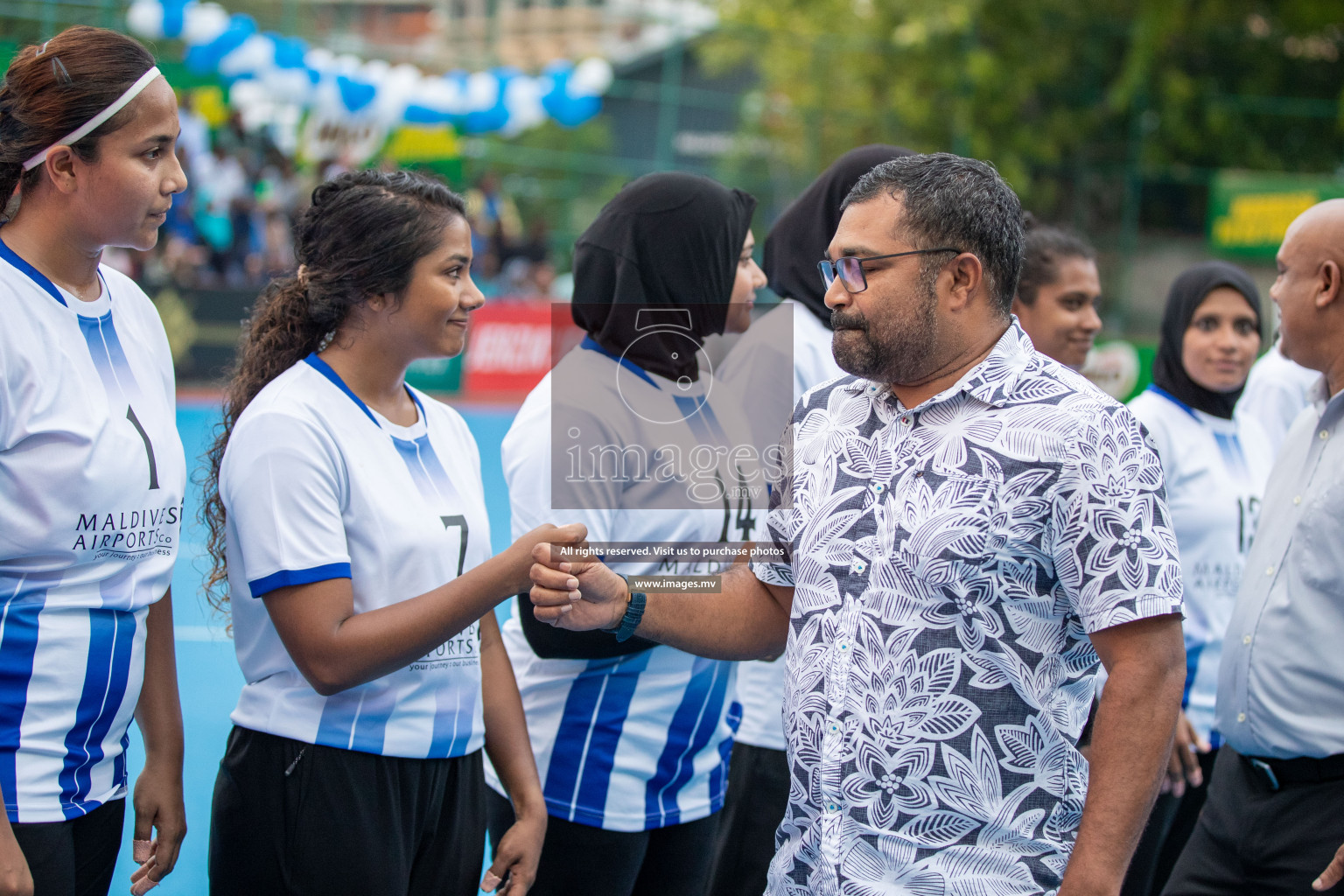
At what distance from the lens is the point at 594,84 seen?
62.7 feet

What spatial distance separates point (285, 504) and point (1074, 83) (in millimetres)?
21398

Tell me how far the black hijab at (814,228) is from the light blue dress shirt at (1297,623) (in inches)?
50.9

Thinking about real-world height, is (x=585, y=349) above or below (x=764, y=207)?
below

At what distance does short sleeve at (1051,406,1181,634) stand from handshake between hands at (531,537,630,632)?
838 millimetres

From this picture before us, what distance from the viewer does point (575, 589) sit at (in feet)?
7.43

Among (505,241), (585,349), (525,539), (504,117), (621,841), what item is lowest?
(621,841)

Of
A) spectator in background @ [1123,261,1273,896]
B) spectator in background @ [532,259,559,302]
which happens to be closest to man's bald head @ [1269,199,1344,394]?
spectator in background @ [1123,261,1273,896]

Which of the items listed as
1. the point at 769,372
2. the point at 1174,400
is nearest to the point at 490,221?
the point at 1174,400

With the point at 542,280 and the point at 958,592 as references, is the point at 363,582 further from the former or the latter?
the point at 542,280

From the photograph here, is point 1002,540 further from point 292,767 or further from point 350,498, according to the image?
point 292,767

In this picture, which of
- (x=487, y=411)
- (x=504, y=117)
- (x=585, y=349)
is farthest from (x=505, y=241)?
(x=585, y=349)

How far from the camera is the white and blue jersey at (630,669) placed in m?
2.60

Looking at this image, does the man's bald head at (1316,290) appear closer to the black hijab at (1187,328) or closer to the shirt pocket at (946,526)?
the black hijab at (1187,328)

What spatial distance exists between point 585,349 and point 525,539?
628mm
